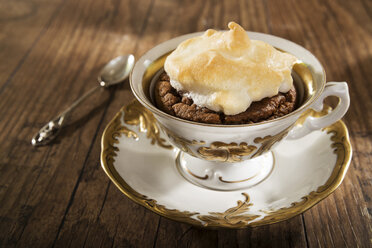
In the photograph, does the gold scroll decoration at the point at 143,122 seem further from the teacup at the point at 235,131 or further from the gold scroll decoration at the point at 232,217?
the gold scroll decoration at the point at 232,217

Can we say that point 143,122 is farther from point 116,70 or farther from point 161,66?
point 116,70

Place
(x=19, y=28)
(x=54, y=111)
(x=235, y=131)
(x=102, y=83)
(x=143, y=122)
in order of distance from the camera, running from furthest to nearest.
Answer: (x=19, y=28) < (x=102, y=83) < (x=54, y=111) < (x=143, y=122) < (x=235, y=131)

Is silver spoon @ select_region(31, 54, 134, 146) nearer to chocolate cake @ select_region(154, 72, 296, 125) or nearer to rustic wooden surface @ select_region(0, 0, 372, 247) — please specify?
rustic wooden surface @ select_region(0, 0, 372, 247)

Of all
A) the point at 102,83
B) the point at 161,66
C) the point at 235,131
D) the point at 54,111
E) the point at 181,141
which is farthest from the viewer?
the point at 102,83

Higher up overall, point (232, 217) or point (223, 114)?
point (223, 114)

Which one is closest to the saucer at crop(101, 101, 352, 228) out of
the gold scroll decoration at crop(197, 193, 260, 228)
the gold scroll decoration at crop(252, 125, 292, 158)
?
the gold scroll decoration at crop(197, 193, 260, 228)

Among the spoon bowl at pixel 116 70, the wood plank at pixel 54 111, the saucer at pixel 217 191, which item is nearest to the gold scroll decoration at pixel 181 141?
the saucer at pixel 217 191

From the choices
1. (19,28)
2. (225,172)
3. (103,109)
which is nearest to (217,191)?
(225,172)
